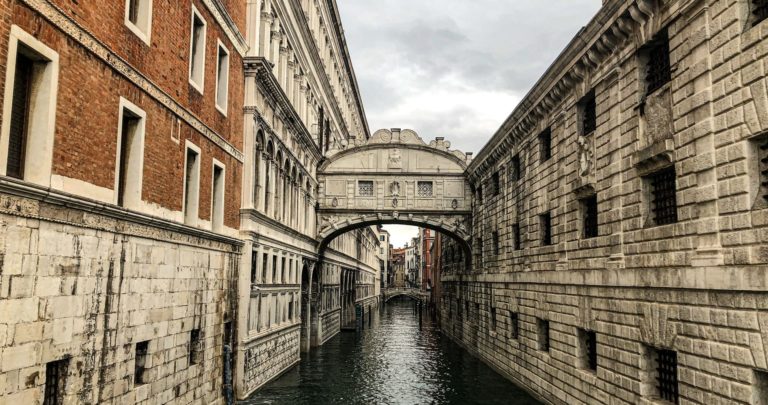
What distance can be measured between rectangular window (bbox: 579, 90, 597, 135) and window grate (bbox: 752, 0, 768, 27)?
6260 millimetres

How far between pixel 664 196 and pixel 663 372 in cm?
352

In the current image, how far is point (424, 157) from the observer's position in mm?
32312

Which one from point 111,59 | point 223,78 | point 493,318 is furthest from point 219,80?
point 493,318

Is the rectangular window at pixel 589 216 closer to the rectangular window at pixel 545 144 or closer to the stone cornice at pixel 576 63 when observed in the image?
the stone cornice at pixel 576 63

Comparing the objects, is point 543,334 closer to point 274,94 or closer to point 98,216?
point 274,94

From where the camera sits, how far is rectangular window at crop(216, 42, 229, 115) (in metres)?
16.3

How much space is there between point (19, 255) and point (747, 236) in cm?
1031

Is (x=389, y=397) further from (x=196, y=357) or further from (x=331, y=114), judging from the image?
(x=331, y=114)

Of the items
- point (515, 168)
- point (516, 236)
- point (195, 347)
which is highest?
point (515, 168)

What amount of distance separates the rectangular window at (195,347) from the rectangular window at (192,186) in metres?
2.65

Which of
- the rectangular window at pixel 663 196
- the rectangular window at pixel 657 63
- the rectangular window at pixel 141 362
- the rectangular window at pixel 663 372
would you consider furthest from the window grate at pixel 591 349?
the rectangular window at pixel 141 362

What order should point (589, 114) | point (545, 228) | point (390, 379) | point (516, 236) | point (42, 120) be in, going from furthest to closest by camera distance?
point (390, 379)
point (516, 236)
point (545, 228)
point (589, 114)
point (42, 120)

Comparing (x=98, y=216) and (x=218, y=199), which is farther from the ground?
(x=218, y=199)

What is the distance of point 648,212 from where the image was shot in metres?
12.4
